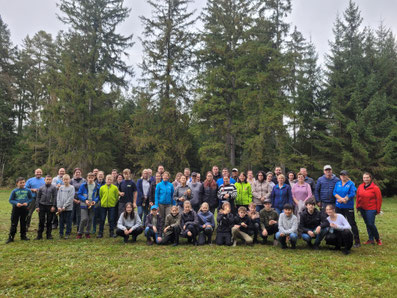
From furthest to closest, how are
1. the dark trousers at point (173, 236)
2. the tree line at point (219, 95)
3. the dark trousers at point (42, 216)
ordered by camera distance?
the tree line at point (219, 95), the dark trousers at point (42, 216), the dark trousers at point (173, 236)

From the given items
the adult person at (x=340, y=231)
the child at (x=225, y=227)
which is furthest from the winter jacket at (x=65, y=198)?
the adult person at (x=340, y=231)

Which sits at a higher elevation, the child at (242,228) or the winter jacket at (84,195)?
the winter jacket at (84,195)

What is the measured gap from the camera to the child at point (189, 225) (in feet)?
23.0

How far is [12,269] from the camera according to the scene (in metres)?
5.00

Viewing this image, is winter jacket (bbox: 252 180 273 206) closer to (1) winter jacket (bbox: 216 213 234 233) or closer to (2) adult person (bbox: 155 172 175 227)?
(1) winter jacket (bbox: 216 213 234 233)

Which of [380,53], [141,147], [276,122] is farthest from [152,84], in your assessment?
[380,53]

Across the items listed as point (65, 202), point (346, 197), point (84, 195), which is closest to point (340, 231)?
point (346, 197)

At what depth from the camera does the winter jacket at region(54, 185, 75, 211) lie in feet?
24.8

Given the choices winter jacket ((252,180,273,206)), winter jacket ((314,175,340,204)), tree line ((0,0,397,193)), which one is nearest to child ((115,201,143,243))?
winter jacket ((252,180,273,206))

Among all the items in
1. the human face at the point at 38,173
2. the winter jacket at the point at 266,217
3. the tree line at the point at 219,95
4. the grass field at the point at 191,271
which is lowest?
the grass field at the point at 191,271

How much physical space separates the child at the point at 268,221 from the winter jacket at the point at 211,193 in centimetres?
139

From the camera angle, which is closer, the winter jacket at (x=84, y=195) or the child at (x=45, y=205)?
the child at (x=45, y=205)

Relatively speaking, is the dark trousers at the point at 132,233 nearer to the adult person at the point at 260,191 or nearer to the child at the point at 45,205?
the child at the point at 45,205

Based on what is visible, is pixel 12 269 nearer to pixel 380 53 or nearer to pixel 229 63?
pixel 229 63
